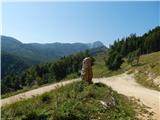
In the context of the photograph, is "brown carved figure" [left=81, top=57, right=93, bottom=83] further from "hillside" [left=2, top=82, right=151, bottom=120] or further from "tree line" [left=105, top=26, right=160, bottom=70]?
"tree line" [left=105, top=26, right=160, bottom=70]

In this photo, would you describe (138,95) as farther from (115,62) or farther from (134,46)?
(134,46)

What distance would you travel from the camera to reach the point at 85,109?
49.9ft

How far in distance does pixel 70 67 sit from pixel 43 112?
4237 inches

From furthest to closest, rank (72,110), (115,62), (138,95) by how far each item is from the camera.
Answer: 1. (115,62)
2. (138,95)
3. (72,110)

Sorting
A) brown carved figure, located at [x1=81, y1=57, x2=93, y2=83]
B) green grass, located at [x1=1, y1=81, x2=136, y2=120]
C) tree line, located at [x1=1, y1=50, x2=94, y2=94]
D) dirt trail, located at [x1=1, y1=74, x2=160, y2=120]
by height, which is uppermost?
brown carved figure, located at [x1=81, y1=57, x2=93, y2=83]

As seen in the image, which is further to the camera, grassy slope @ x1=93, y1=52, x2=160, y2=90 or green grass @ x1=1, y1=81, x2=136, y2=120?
grassy slope @ x1=93, y1=52, x2=160, y2=90

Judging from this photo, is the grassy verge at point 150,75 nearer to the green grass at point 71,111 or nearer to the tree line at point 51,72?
the green grass at point 71,111

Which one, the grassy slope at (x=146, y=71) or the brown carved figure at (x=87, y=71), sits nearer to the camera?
the brown carved figure at (x=87, y=71)

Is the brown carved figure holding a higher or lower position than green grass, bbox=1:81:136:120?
higher

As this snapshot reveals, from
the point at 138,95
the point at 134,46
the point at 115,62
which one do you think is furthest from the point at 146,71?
the point at 134,46

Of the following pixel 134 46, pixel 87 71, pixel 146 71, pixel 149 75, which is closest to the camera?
pixel 87 71

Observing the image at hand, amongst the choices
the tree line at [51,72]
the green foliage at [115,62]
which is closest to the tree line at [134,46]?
the green foliage at [115,62]

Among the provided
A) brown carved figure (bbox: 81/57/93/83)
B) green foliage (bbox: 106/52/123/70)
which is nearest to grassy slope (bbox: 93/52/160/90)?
green foliage (bbox: 106/52/123/70)

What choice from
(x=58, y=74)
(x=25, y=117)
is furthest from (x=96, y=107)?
(x=58, y=74)
